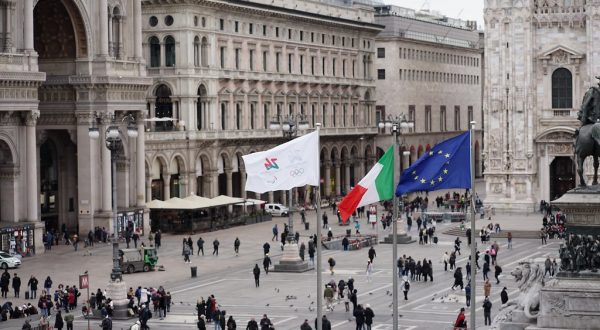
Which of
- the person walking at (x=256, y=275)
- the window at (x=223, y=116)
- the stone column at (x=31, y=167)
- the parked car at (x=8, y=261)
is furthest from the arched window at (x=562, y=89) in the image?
the parked car at (x=8, y=261)

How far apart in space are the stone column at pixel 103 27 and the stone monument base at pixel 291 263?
946 inches

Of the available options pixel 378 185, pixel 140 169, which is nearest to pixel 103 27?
pixel 140 169

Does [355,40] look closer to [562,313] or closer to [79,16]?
[79,16]

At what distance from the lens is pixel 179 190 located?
102812 mm

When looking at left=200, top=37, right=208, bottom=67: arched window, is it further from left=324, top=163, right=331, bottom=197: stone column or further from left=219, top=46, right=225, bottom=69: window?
left=324, top=163, right=331, bottom=197: stone column

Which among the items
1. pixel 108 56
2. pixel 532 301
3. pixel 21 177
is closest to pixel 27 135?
pixel 21 177

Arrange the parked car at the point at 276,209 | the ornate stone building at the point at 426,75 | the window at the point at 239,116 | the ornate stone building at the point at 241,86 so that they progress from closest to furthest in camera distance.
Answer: the ornate stone building at the point at 241,86
the parked car at the point at 276,209
the window at the point at 239,116
the ornate stone building at the point at 426,75

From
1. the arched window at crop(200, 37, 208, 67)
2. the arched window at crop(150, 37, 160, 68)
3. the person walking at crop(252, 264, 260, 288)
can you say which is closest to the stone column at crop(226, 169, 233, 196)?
the arched window at crop(200, 37, 208, 67)

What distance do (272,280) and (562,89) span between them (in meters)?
46.2

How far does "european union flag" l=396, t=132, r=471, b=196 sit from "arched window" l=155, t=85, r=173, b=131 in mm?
67272

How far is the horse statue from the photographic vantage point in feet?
125

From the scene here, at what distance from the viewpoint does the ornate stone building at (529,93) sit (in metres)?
106

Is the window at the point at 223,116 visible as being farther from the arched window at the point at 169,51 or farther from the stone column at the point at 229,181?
the arched window at the point at 169,51

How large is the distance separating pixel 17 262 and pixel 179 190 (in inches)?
1221
